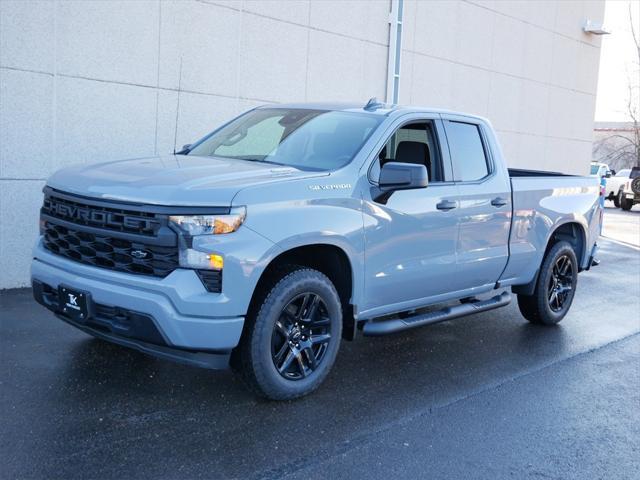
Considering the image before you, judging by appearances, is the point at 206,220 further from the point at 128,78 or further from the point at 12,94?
the point at 128,78

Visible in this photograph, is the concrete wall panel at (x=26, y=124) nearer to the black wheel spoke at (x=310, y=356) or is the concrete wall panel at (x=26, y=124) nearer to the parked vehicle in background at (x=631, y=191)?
the black wheel spoke at (x=310, y=356)

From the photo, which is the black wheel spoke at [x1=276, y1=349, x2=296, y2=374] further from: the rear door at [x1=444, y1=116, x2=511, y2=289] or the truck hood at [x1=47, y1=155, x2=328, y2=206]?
the rear door at [x1=444, y1=116, x2=511, y2=289]

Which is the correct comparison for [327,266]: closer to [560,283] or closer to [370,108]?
[370,108]

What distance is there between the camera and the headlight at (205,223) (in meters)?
4.30

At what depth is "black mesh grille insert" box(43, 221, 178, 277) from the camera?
171 inches

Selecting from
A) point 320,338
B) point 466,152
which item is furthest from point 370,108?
point 320,338

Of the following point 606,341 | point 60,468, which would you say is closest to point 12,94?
point 60,468

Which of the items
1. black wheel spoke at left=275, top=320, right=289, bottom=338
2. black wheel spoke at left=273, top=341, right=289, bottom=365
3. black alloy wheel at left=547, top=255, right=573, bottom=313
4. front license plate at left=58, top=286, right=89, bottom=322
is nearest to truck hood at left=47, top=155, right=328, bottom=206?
front license plate at left=58, top=286, right=89, bottom=322

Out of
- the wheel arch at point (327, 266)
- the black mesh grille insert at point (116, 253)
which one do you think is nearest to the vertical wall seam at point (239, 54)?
the wheel arch at point (327, 266)

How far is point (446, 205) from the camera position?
5812mm

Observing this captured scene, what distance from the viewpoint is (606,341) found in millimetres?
7145

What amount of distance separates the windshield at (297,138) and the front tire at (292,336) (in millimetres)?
930

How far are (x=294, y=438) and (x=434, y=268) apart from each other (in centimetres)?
197

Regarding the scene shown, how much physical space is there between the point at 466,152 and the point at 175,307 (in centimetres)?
314
